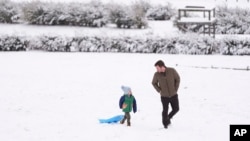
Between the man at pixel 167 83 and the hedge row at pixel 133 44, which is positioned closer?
the man at pixel 167 83

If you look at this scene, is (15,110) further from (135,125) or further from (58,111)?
(135,125)

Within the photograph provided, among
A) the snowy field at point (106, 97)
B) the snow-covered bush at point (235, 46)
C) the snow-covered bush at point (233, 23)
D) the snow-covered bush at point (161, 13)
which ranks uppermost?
the snow-covered bush at point (161, 13)

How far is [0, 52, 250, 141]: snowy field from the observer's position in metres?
8.77

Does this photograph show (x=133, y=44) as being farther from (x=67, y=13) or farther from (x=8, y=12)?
(x=8, y=12)

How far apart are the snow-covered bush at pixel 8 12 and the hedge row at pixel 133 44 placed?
5.19 metres

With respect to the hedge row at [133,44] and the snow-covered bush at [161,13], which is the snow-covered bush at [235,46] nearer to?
the hedge row at [133,44]

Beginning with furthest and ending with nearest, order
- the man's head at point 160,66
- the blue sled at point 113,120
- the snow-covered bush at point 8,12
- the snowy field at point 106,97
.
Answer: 1. the snow-covered bush at point 8,12
2. the blue sled at point 113,120
3. the snowy field at point 106,97
4. the man's head at point 160,66

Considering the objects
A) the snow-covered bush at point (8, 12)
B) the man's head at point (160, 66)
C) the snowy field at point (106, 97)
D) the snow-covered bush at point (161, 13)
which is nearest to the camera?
the man's head at point (160, 66)

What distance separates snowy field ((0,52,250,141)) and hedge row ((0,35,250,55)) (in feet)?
3.40

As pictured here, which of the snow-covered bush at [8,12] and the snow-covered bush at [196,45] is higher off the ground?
the snow-covered bush at [8,12]

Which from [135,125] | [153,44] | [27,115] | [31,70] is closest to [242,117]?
[135,125]

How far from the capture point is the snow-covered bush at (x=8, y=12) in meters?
27.0

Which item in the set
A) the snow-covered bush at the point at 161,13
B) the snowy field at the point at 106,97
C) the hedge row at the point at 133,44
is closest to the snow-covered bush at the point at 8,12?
the hedge row at the point at 133,44

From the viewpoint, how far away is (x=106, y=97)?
12.6 metres
